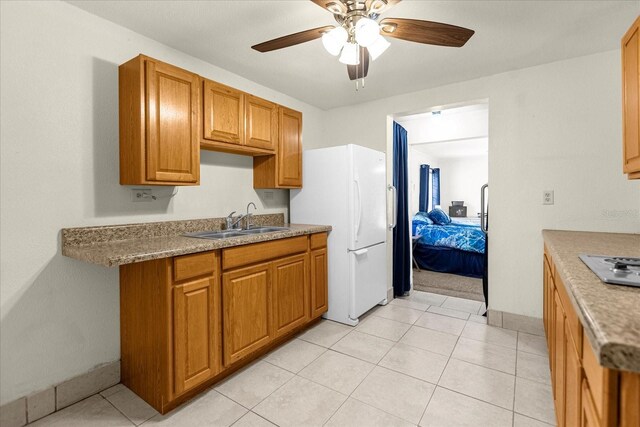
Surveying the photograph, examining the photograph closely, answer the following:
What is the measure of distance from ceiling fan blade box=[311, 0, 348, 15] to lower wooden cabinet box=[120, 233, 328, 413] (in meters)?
1.44

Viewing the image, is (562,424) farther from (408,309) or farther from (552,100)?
(552,100)

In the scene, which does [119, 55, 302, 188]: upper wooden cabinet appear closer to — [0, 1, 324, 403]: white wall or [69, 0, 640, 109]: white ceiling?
[0, 1, 324, 403]: white wall

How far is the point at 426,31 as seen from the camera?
1623 mm

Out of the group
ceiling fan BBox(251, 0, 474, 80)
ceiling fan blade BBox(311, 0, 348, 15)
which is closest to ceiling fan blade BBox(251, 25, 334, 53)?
ceiling fan BBox(251, 0, 474, 80)

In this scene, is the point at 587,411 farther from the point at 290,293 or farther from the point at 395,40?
the point at 395,40

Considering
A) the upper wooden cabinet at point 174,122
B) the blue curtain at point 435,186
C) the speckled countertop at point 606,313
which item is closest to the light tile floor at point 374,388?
the speckled countertop at point 606,313

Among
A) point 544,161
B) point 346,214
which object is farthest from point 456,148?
point 346,214

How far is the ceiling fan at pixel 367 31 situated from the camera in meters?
1.52

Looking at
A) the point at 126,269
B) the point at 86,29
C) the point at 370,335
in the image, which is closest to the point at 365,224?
the point at 370,335

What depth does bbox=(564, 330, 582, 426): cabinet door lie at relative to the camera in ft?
3.14

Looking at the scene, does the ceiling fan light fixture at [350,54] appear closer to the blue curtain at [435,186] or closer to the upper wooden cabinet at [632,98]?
the upper wooden cabinet at [632,98]

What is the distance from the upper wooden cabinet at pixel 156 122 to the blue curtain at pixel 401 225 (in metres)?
2.35

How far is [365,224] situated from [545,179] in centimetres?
157

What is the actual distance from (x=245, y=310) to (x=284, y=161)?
1406 millimetres
